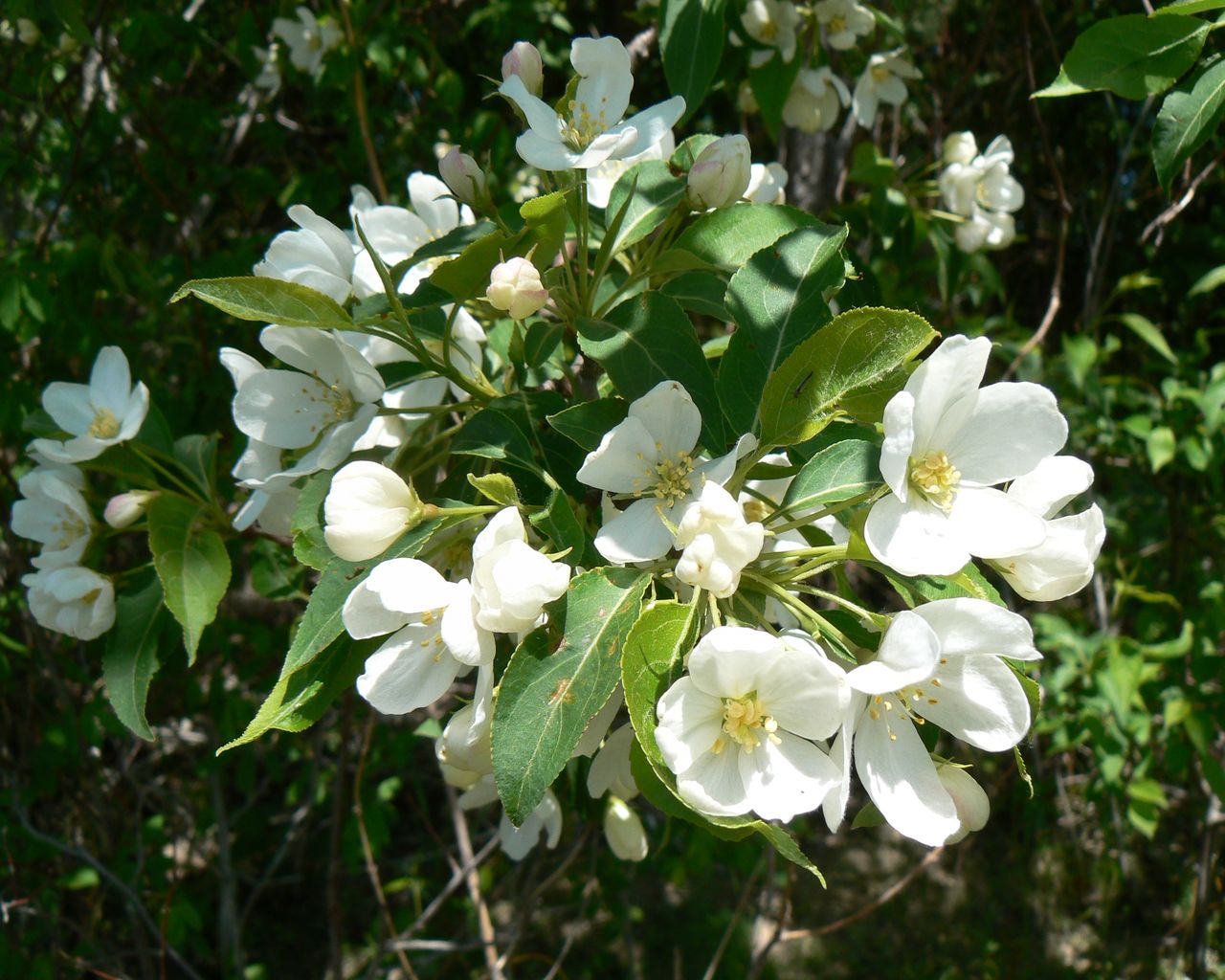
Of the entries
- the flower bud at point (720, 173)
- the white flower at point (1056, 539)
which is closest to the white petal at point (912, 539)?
the white flower at point (1056, 539)

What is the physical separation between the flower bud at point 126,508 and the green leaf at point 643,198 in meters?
0.79

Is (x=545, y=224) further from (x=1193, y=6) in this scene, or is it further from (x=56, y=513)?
(x=56, y=513)

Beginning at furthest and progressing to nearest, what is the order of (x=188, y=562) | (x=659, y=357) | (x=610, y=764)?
(x=188, y=562) → (x=610, y=764) → (x=659, y=357)

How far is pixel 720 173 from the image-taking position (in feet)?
4.01

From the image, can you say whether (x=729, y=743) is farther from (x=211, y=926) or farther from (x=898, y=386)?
(x=211, y=926)

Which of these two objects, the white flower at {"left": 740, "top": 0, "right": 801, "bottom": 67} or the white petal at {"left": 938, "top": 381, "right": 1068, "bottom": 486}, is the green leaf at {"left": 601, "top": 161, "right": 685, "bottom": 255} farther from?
the white flower at {"left": 740, "top": 0, "right": 801, "bottom": 67}

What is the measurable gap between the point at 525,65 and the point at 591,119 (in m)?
0.11

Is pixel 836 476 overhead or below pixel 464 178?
below

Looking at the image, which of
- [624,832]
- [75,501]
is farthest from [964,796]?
[75,501]

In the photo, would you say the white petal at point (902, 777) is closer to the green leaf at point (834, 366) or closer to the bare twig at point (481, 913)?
the green leaf at point (834, 366)

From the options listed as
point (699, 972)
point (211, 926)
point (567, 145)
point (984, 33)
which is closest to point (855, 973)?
point (699, 972)

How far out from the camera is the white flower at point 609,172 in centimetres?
135

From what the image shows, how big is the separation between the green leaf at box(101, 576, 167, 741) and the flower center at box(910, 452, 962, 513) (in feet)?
3.23

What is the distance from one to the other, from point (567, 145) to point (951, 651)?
0.75m
